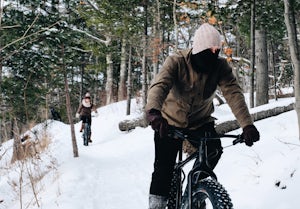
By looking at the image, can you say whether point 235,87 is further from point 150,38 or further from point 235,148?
point 150,38

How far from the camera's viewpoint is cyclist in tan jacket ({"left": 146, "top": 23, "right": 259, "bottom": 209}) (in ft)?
9.92

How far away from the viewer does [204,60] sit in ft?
10.2

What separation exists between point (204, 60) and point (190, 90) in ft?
1.02

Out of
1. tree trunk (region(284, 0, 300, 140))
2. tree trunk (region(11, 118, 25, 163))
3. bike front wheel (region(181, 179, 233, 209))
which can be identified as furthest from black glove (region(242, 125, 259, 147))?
tree trunk (region(11, 118, 25, 163))

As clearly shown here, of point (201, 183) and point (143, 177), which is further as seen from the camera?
point (143, 177)

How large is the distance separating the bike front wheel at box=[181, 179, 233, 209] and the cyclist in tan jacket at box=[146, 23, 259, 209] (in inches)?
17.8

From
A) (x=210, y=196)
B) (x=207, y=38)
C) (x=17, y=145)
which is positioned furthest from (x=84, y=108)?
(x=210, y=196)

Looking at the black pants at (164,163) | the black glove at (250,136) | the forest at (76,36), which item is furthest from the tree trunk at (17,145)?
the black glove at (250,136)

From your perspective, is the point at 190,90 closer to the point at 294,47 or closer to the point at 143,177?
the point at 294,47

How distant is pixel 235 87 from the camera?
11.0 feet

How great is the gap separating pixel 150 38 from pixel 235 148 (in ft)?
28.2

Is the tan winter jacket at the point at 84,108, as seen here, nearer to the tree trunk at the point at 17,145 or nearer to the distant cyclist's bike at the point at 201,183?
the tree trunk at the point at 17,145

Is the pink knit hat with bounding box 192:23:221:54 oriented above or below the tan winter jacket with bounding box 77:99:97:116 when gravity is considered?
above

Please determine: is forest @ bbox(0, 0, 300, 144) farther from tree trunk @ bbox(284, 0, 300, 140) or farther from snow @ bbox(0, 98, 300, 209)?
snow @ bbox(0, 98, 300, 209)
